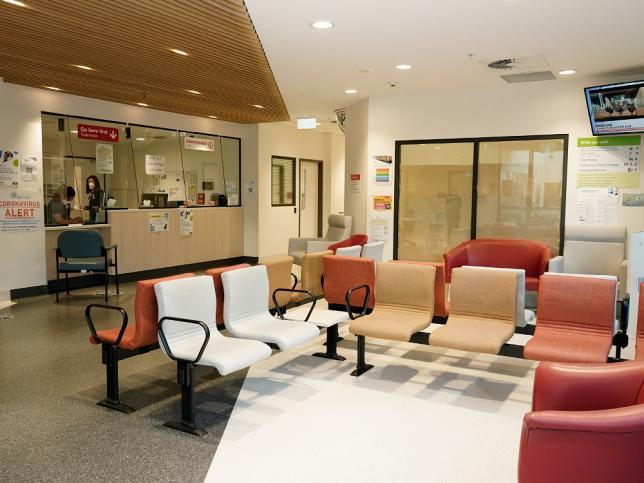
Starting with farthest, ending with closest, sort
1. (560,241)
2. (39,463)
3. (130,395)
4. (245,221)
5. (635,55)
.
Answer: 1. (245,221)
2. (560,241)
3. (635,55)
4. (130,395)
5. (39,463)

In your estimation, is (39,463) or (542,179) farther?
(542,179)

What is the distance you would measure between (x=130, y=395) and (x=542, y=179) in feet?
19.9

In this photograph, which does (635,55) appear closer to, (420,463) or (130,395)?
(420,463)

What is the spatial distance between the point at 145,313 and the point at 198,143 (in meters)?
7.46

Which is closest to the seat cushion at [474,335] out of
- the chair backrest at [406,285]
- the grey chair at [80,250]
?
the chair backrest at [406,285]

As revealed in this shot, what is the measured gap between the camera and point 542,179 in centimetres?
782

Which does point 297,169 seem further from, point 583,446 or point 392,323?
point 583,446

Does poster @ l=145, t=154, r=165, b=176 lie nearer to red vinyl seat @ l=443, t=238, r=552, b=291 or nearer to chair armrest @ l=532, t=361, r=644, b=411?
red vinyl seat @ l=443, t=238, r=552, b=291

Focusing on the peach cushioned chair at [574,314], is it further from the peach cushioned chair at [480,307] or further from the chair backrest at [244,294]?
the chair backrest at [244,294]

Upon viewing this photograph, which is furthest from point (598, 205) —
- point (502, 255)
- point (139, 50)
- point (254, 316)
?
point (139, 50)

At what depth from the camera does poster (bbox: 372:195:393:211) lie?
29.1ft

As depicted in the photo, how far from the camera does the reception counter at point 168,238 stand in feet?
29.9

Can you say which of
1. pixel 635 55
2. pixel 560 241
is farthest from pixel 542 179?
pixel 635 55

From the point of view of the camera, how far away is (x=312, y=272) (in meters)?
5.92
